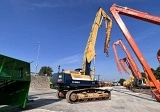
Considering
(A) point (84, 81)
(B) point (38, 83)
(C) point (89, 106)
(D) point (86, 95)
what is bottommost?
(C) point (89, 106)

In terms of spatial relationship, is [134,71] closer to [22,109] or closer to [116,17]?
[116,17]

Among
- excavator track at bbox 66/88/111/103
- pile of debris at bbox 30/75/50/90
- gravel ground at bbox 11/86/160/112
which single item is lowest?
gravel ground at bbox 11/86/160/112

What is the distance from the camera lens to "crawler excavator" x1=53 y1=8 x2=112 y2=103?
17.5 meters

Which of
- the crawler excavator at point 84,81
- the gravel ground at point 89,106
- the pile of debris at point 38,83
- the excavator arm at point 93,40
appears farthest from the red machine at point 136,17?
the pile of debris at point 38,83

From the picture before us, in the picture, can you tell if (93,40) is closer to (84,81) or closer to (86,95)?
(84,81)

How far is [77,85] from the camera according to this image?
1809 centimetres

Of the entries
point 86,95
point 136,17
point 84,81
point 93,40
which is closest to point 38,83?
point 93,40

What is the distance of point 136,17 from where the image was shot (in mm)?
22234

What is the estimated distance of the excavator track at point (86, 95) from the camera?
17.3 m

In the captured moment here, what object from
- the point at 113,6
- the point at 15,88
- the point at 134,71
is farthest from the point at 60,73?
the point at 134,71

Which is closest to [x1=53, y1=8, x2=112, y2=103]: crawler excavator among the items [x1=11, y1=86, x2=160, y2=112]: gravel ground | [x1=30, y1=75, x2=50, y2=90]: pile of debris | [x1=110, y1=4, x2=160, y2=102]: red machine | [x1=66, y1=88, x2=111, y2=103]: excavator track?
[x1=66, y1=88, x2=111, y2=103]: excavator track

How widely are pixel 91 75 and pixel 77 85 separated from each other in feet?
7.70

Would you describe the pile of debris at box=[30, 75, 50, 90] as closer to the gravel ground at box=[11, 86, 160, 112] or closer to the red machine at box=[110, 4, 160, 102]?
the gravel ground at box=[11, 86, 160, 112]

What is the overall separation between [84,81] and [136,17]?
29.6ft
